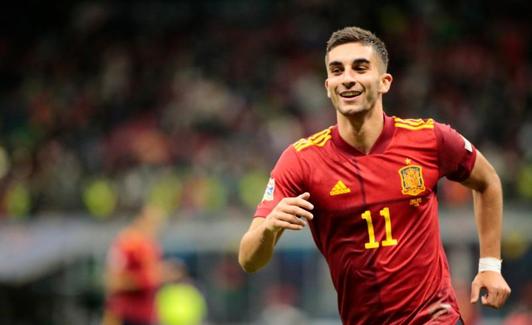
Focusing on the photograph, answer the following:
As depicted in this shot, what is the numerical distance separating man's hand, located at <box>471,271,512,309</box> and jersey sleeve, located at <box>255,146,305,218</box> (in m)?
0.96

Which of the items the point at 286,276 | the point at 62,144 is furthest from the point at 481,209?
the point at 62,144

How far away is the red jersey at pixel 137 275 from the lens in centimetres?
1177

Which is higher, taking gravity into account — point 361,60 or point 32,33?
point 32,33

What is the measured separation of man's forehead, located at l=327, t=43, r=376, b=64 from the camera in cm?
501

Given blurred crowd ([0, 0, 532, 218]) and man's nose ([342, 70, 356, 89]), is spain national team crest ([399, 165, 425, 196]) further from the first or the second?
blurred crowd ([0, 0, 532, 218])

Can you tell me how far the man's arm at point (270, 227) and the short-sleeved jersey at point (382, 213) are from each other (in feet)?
0.82

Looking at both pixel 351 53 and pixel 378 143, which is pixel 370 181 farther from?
pixel 351 53

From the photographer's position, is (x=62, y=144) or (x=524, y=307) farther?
(x=62, y=144)

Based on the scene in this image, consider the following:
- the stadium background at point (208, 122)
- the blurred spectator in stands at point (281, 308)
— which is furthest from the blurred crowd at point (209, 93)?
the blurred spectator in stands at point (281, 308)

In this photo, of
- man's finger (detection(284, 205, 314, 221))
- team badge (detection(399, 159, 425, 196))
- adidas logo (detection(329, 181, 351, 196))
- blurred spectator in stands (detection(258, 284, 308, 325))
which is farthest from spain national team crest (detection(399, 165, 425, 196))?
blurred spectator in stands (detection(258, 284, 308, 325))

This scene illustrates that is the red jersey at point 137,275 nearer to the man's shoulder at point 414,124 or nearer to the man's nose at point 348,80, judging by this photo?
the man's shoulder at point 414,124

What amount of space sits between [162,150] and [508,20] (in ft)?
20.1

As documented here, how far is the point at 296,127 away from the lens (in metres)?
16.3

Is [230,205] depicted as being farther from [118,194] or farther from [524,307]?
[524,307]
